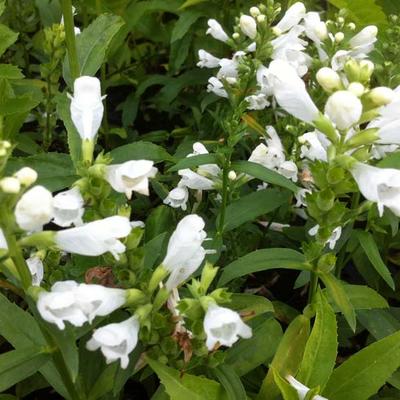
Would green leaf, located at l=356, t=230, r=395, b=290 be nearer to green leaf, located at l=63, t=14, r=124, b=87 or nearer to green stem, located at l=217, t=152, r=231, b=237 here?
green stem, located at l=217, t=152, r=231, b=237

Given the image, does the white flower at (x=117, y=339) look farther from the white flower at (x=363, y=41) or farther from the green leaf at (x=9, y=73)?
the white flower at (x=363, y=41)

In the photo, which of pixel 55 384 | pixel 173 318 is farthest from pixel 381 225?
pixel 55 384

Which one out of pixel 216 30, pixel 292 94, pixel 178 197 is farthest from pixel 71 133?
pixel 216 30

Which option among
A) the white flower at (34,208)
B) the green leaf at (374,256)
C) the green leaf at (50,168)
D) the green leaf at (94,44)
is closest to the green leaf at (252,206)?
the green leaf at (374,256)

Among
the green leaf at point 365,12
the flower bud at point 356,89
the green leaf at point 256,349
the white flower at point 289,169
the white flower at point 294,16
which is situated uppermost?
the flower bud at point 356,89

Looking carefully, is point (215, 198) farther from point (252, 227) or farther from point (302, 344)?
point (302, 344)

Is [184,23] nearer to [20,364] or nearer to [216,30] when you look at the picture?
[216,30]
